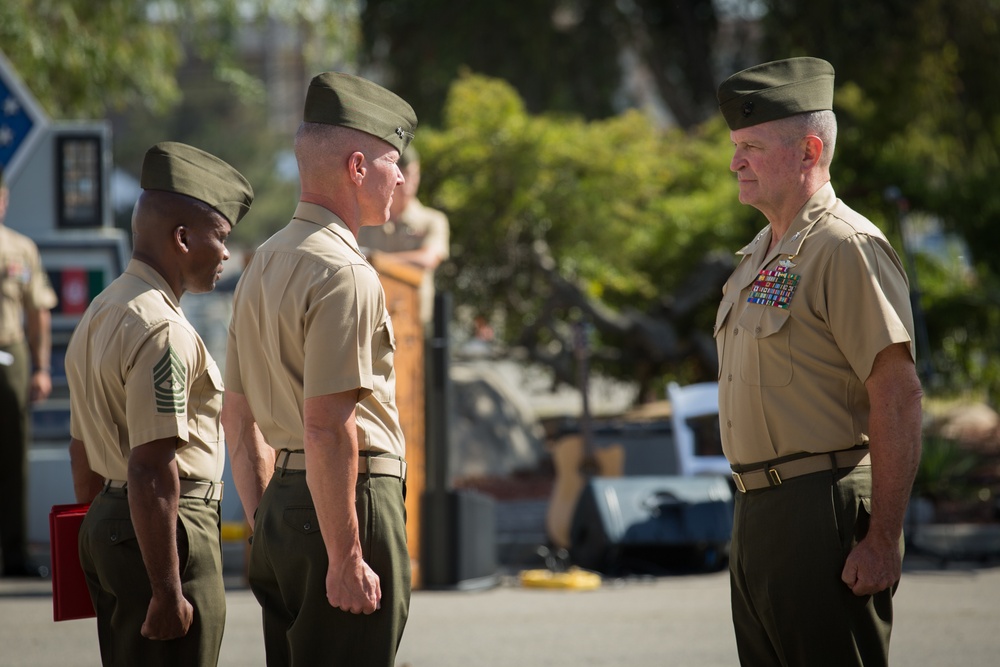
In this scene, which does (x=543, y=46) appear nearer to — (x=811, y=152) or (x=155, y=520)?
(x=811, y=152)

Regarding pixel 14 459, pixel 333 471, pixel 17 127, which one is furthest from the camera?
pixel 17 127

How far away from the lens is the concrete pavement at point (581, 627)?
583cm

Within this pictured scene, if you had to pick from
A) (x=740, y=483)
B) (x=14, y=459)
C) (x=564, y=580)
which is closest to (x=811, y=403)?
(x=740, y=483)

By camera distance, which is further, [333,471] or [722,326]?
[722,326]

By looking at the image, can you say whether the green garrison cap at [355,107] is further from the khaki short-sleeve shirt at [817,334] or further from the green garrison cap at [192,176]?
the khaki short-sleeve shirt at [817,334]

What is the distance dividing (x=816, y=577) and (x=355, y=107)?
1.63 m

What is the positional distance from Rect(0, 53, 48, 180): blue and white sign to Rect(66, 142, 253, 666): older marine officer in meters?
5.48

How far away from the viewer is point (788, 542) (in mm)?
3252

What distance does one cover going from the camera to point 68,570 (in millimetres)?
3531

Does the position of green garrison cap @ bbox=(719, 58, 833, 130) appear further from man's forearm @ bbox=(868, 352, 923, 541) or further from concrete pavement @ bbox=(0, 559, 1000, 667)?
concrete pavement @ bbox=(0, 559, 1000, 667)

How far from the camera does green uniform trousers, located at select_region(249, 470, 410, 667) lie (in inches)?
120

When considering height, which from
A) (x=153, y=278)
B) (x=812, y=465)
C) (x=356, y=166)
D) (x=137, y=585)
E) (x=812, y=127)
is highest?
(x=812, y=127)

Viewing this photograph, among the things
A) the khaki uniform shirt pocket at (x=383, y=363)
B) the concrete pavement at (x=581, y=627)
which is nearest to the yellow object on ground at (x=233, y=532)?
the concrete pavement at (x=581, y=627)

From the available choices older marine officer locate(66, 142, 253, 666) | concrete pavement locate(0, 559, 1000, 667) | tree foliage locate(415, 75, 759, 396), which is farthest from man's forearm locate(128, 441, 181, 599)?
→ tree foliage locate(415, 75, 759, 396)
